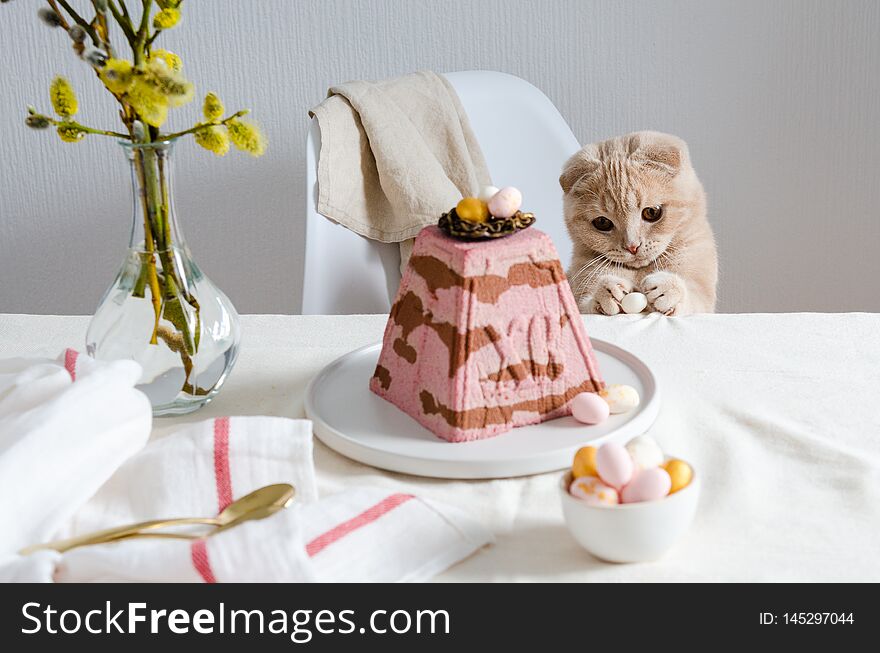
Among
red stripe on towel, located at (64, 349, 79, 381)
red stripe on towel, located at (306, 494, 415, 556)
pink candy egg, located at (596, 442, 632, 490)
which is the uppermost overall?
pink candy egg, located at (596, 442, 632, 490)

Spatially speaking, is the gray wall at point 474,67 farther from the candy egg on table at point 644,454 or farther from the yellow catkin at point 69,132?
the candy egg on table at point 644,454

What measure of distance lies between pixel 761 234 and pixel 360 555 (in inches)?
71.4

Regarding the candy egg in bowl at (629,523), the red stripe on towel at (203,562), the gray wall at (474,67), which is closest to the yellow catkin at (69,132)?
the red stripe on towel at (203,562)

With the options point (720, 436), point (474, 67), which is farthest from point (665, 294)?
point (474, 67)

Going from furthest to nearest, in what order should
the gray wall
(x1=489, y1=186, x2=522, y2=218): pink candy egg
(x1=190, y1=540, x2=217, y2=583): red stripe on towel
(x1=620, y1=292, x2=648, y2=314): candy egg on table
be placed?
1. the gray wall
2. (x1=620, y1=292, x2=648, y2=314): candy egg on table
3. (x1=489, y1=186, x2=522, y2=218): pink candy egg
4. (x1=190, y1=540, x2=217, y2=583): red stripe on towel

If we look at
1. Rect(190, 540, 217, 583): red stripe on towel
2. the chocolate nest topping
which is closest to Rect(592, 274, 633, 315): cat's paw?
the chocolate nest topping

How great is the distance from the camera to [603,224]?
1.38 m

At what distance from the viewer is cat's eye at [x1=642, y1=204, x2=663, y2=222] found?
135cm

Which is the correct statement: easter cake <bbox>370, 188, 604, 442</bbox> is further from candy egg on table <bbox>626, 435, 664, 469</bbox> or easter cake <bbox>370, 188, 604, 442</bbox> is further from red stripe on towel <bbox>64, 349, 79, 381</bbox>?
red stripe on towel <bbox>64, 349, 79, 381</bbox>

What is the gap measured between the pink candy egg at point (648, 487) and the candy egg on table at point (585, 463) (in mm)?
28

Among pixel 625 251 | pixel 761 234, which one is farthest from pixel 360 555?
pixel 761 234

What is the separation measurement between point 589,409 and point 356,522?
24 centimetres

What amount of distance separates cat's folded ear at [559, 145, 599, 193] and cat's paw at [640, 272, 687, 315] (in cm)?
23
